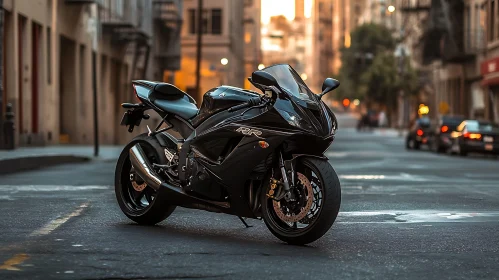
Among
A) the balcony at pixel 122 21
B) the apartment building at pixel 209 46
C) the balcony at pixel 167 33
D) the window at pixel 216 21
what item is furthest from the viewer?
the window at pixel 216 21

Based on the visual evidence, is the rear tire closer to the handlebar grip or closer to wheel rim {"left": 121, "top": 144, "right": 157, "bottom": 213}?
wheel rim {"left": 121, "top": 144, "right": 157, "bottom": 213}

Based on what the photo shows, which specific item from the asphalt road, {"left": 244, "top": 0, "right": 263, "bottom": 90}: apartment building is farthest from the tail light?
{"left": 244, "top": 0, "right": 263, "bottom": 90}: apartment building

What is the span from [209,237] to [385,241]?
1370 mm

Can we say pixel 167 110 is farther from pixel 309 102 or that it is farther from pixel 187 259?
pixel 187 259

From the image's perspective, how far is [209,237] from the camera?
8688 millimetres

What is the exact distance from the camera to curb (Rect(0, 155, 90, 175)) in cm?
1945

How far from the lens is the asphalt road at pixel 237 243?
267 inches

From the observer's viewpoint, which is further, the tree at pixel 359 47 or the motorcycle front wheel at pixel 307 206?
the tree at pixel 359 47

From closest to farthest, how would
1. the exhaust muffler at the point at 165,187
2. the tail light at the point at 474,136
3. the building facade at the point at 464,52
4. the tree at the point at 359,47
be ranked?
1. the exhaust muffler at the point at 165,187
2. the tail light at the point at 474,136
3. the building facade at the point at 464,52
4. the tree at the point at 359,47

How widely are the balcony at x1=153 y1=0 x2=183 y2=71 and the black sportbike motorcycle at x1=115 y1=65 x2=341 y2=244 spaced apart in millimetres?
48227

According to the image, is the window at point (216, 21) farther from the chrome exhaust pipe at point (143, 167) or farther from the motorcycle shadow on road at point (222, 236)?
the chrome exhaust pipe at point (143, 167)

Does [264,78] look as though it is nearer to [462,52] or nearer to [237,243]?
[237,243]

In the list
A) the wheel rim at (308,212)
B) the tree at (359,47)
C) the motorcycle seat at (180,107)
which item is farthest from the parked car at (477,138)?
the tree at (359,47)

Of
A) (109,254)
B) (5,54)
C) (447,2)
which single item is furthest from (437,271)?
(447,2)
